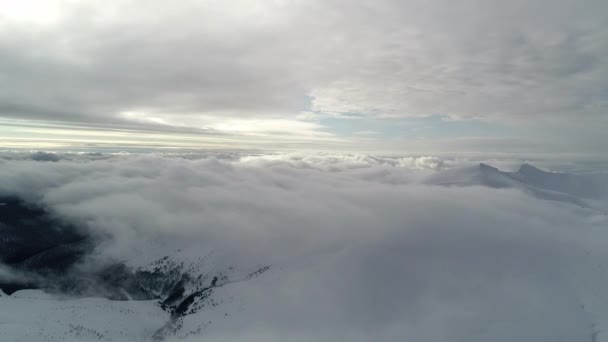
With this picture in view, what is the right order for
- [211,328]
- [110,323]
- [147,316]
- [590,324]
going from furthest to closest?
1. [147,316]
2. [110,323]
3. [211,328]
4. [590,324]

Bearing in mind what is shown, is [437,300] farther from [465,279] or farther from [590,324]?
[590,324]

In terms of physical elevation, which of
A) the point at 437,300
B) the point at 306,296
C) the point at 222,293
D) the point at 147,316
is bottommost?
the point at 147,316

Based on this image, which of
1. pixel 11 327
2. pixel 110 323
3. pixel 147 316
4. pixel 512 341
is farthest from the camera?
pixel 147 316

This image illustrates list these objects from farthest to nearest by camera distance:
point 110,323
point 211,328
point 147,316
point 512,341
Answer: point 147,316 < point 110,323 < point 211,328 < point 512,341

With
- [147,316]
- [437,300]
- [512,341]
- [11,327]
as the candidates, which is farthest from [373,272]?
[11,327]

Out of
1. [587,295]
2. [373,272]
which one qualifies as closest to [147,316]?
[373,272]

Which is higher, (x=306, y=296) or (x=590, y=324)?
(x=590, y=324)

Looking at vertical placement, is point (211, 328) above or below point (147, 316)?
above

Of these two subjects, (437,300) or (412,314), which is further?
(437,300)

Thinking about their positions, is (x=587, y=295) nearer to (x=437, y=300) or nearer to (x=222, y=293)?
(x=437, y=300)
